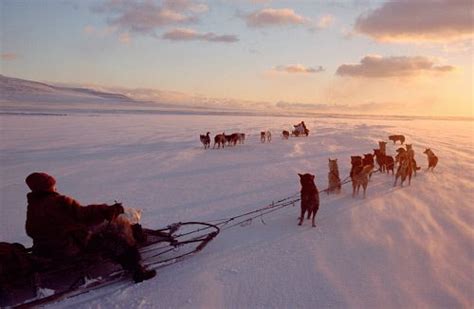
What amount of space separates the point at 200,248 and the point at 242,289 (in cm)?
95

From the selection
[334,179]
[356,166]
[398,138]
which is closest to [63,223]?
[334,179]

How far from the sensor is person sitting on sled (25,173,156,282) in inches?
146

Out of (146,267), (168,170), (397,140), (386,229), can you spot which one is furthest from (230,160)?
(397,140)

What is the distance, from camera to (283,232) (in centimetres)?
561

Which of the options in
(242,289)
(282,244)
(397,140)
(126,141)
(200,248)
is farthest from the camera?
(397,140)

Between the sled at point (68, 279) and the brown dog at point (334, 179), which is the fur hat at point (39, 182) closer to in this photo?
the sled at point (68, 279)

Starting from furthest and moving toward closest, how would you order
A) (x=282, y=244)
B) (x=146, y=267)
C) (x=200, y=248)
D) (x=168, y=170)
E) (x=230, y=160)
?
1. (x=230, y=160)
2. (x=168, y=170)
3. (x=282, y=244)
4. (x=200, y=248)
5. (x=146, y=267)

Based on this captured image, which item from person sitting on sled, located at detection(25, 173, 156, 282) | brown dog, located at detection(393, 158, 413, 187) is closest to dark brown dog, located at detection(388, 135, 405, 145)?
brown dog, located at detection(393, 158, 413, 187)

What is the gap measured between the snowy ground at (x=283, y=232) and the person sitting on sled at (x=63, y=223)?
1.58 feet

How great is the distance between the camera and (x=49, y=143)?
1541cm

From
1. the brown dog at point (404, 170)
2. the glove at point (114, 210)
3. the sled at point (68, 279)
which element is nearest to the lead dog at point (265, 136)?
the brown dog at point (404, 170)

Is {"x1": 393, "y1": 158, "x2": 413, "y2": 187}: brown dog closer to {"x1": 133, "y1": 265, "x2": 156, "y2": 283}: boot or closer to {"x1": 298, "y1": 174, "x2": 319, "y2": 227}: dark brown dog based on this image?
{"x1": 298, "y1": 174, "x2": 319, "y2": 227}: dark brown dog

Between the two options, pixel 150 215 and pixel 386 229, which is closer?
pixel 386 229

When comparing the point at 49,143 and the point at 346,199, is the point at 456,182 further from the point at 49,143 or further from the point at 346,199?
the point at 49,143
